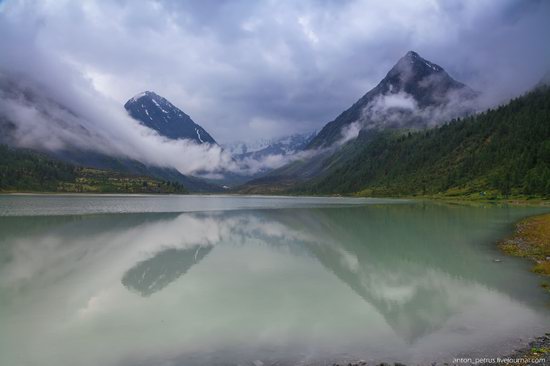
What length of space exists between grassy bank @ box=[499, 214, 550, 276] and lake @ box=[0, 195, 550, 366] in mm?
1757

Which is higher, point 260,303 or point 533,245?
point 533,245

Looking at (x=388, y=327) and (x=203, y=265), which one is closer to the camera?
(x=388, y=327)

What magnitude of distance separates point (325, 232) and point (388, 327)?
44600 mm

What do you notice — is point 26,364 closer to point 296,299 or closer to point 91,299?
point 91,299

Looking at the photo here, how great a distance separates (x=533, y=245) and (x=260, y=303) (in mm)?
36532

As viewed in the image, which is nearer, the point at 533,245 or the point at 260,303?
the point at 260,303

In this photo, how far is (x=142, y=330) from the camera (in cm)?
2089

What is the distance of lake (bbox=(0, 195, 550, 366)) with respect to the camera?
1831cm

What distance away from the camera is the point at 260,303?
26.1 m

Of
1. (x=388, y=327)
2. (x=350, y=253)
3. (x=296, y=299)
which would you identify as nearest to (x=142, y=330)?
(x=296, y=299)

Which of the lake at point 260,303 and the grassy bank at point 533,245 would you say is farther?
the grassy bank at point 533,245

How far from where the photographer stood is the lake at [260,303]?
18.3m

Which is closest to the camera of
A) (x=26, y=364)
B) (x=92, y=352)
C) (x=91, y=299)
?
(x=26, y=364)

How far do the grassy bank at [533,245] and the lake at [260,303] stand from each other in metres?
1.76
